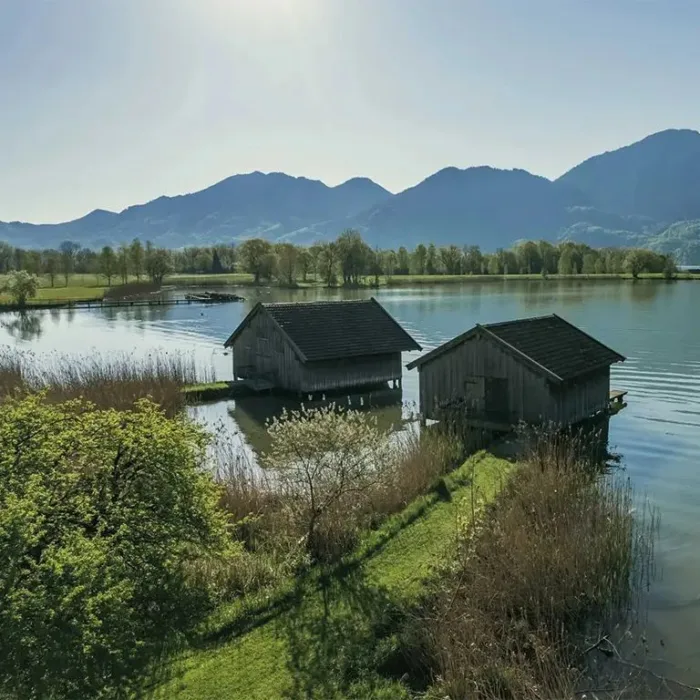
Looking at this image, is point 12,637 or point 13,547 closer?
point 12,637

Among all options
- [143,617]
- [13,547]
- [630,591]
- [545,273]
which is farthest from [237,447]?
[545,273]

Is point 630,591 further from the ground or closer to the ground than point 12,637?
closer to the ground

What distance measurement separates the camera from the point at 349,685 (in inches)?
348

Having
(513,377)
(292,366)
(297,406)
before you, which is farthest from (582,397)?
(292,366)

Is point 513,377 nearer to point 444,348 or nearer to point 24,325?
point 444,348

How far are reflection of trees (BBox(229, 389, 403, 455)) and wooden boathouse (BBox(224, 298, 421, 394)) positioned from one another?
657mm

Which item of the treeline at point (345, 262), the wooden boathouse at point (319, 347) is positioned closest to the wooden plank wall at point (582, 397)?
the wooden boathouse at point (319, 347)

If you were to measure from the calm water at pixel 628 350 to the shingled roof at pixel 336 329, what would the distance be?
9.96 feet

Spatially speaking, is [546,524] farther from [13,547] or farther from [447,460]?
[13,547]

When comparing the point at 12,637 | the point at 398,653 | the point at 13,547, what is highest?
the point at 13,547

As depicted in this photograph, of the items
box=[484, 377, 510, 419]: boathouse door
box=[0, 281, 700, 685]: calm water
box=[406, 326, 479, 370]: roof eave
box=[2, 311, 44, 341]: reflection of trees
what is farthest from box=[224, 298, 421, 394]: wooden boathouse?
box=[2, 311, 44, 341]: reflection of trees

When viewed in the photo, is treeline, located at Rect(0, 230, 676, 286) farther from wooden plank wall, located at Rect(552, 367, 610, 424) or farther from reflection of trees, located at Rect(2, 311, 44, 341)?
wooden plank wall, located at Rect(552, 367, 610, 424)

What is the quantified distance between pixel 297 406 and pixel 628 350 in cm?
2539

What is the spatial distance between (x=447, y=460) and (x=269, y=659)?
9647 mm
